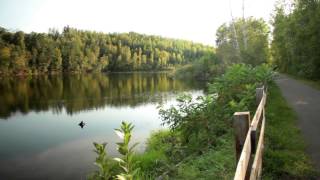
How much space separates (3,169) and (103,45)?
15302 centimetres

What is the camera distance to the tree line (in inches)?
4210

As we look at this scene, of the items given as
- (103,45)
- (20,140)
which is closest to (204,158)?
(20,140)

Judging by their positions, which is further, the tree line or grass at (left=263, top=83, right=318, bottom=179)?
the tree line

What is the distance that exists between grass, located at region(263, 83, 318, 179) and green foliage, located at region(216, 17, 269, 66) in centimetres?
2754

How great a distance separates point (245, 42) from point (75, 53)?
105 m

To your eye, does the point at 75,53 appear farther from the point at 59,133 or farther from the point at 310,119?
the point at 310,119

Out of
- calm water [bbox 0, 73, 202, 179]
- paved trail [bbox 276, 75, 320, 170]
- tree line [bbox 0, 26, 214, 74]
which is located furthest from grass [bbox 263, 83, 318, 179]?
tree line [bbox 0, 26, 214, 74]

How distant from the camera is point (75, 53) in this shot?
444ft

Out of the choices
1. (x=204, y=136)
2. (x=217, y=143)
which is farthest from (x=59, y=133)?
(x=217, y=143)

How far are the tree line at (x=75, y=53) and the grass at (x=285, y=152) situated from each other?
228 ft

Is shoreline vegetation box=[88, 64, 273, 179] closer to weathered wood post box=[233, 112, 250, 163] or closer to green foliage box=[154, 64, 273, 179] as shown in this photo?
green foliage box=[154, 64, 273, 179]

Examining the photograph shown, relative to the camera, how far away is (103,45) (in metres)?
164

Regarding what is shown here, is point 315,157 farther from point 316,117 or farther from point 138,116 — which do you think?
point 138,116

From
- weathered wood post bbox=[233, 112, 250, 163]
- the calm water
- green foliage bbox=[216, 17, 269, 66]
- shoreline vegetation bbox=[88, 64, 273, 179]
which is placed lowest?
the calm water
